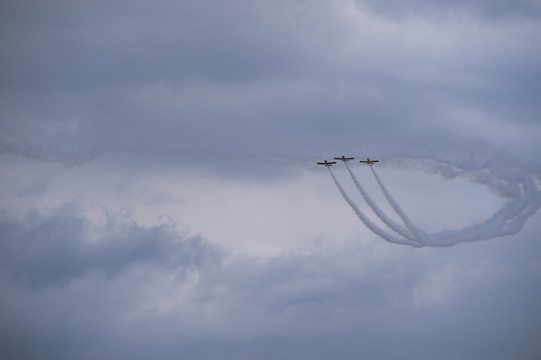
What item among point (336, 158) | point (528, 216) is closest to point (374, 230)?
point (336, 158)

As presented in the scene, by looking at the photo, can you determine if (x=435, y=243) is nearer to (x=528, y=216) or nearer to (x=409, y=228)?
A: (x=409, y=228)

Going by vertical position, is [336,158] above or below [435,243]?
above

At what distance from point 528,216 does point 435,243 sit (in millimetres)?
15430

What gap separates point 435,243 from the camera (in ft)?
392

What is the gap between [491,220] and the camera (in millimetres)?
119812

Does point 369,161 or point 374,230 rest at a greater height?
point 369,161

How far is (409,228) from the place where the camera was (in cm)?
12119

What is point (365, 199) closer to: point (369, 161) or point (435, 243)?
point (369, 161)

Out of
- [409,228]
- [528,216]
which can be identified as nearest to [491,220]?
[528,216]

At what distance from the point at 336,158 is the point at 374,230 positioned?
14.5 m

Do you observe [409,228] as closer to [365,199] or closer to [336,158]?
[365,199]

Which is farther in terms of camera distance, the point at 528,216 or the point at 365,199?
the point at 365,199

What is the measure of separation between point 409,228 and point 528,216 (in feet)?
62.6

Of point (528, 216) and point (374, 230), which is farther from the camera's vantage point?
point (374, 230)
